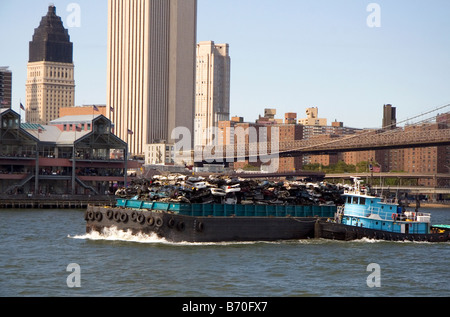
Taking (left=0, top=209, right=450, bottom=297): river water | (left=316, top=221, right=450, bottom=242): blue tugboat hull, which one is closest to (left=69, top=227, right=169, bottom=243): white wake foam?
(left=0, top=209, right=450, bottom=297): river water

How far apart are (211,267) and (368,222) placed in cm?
1701

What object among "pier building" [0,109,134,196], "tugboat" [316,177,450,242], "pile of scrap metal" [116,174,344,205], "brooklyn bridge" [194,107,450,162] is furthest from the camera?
"brooklyn bridge" [194,107,450,162]

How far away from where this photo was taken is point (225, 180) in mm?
51219

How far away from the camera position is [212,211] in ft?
161

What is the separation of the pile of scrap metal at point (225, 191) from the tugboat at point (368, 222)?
368 cm

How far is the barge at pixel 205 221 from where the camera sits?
46.1 metres

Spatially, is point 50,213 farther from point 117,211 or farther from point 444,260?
point 444,260

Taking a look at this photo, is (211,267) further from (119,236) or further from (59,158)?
(59,158)
